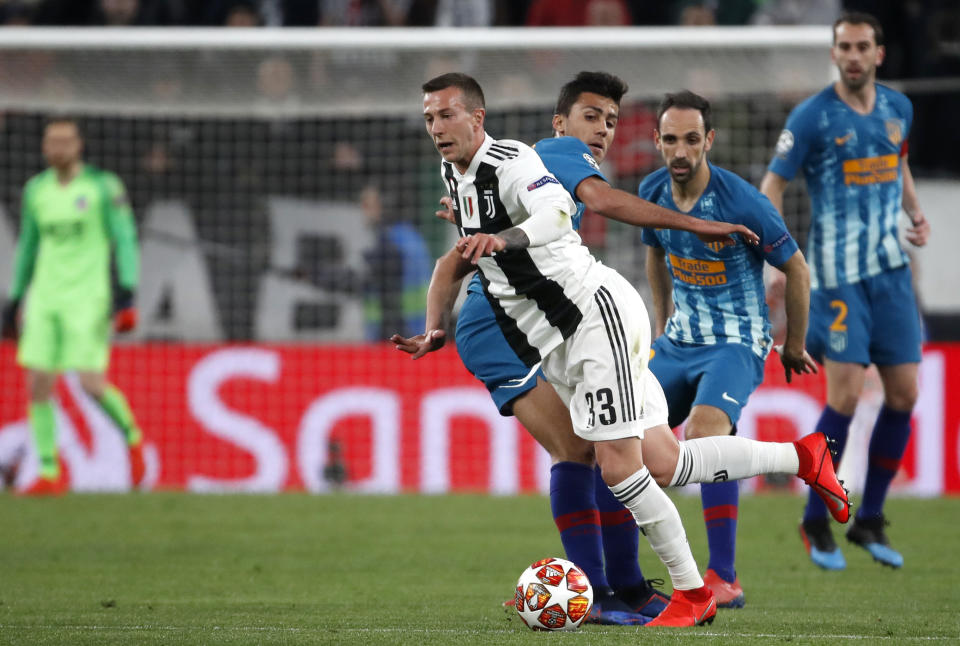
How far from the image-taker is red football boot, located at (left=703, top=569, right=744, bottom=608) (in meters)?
5.71

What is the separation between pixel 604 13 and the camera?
42.5 ft

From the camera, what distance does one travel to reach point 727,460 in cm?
530

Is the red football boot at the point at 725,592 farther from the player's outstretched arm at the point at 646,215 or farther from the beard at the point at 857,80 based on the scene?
the beard at the point at 857,80

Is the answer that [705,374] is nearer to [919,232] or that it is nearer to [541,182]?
[541,182]

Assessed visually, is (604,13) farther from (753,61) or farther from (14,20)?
(14,20)

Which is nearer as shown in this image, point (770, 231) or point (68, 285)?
point (770, 231)

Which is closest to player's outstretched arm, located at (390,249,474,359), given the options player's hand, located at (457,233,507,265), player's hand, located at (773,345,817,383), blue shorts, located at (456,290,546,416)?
blue shorts, located at (456,290,546,416)

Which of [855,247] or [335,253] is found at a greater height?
[855,247]

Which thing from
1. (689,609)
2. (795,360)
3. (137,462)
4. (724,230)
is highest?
(724,230)

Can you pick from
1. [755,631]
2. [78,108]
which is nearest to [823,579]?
[755,631]

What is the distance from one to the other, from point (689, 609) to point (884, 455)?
2.62 meters

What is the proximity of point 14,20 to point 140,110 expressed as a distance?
2128 mm

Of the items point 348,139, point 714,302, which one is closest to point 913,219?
point 714,302

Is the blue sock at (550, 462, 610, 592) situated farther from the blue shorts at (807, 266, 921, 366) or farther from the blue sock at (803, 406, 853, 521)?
the blue shorts at (807, 266, 921, 366)
